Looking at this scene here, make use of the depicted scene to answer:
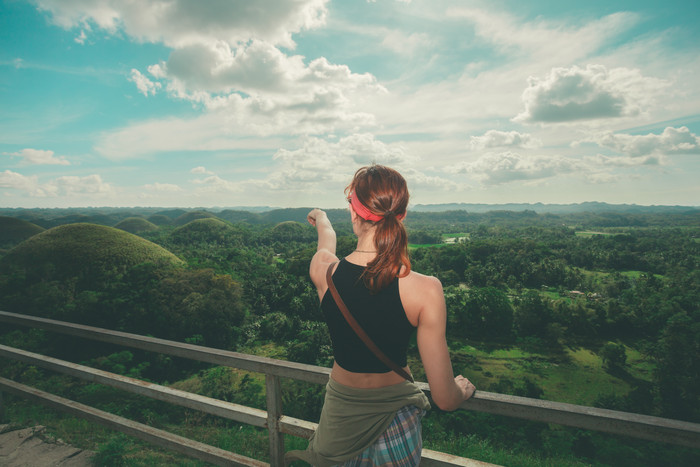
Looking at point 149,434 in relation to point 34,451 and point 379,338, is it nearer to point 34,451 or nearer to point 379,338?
point 34,451

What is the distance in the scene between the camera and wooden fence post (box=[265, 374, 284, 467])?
85.4 inches

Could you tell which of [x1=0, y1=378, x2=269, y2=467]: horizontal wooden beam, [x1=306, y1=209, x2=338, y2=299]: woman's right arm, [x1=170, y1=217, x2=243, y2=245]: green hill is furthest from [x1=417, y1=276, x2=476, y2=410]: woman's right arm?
[x1=170, y1=217, x2=243, y2=245]: green hill

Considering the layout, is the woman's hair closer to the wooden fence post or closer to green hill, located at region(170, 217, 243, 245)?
the wooden fence post

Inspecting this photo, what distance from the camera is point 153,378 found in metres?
19.6

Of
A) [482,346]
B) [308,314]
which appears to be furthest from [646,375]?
[308,314]

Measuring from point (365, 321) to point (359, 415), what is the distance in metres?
0.39

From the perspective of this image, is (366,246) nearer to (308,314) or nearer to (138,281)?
(138,281)

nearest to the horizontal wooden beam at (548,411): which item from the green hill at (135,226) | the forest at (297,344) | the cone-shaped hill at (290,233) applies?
the forest at (297,344)

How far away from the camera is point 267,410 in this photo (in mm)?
2262

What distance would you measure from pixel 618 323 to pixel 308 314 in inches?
1195

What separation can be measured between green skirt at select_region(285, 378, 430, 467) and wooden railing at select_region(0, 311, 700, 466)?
41 cm

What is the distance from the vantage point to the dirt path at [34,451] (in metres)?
3.05

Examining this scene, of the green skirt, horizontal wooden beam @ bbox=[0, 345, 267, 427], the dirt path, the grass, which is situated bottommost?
the grass

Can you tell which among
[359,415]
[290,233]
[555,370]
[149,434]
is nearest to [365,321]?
[359,415]
